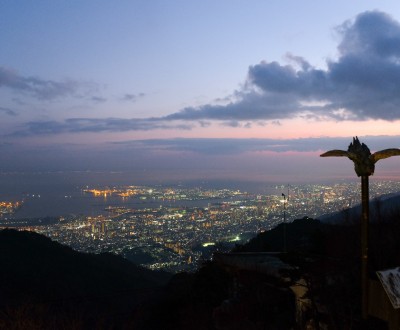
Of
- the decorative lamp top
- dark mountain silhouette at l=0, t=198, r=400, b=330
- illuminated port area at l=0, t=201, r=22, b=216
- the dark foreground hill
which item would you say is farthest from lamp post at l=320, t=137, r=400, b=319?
illuminated port area at l=0, t=201, r=22, b=216

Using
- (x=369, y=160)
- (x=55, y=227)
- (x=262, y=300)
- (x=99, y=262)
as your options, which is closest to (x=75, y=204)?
(x=55, y=227)

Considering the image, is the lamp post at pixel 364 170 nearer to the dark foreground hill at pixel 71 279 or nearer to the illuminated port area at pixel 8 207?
the dark foreground hill at pixel 71 279

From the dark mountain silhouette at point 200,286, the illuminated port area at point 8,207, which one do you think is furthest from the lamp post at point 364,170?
the illuminated port area at point 8,207

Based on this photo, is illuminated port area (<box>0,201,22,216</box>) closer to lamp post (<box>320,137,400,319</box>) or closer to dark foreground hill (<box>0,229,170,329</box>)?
dark foreground hill (<box>0,229,170,329</box>)

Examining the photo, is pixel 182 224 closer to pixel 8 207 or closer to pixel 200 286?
pixel 200 286

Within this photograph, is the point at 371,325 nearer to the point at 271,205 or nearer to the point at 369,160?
the point at 369,160

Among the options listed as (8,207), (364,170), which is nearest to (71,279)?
(364,170)
